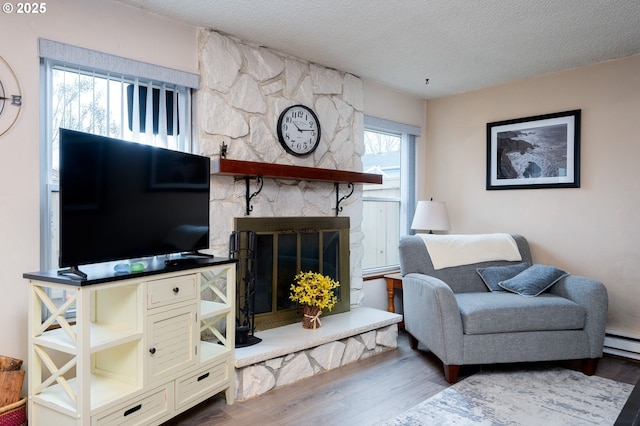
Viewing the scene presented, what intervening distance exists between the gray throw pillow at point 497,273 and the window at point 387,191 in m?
1.07

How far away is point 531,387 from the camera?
2768 millimetres

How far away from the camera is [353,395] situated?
8.67 ft

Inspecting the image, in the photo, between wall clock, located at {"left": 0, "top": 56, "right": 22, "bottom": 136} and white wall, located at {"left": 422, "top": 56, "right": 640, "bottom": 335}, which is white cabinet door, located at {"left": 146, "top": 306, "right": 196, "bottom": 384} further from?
white wall, located at {"left": 422, "top": 56, "right": 640, "bottom": 335}

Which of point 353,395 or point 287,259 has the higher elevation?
point 287,259

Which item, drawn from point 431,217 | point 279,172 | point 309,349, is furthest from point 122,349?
point 431,217

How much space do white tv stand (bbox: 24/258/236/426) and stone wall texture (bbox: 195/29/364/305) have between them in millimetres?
792

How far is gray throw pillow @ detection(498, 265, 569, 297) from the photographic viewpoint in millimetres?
3215

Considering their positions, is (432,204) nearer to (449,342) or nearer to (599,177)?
(599,177)

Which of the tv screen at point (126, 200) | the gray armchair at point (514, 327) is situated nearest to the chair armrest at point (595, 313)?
the gray armchair at point (514, 327)

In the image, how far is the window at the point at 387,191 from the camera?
166 inches

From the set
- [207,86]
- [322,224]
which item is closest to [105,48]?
[207,86]

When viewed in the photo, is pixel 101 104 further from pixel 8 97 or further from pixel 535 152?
pixel 535 152

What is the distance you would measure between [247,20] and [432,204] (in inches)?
94.9

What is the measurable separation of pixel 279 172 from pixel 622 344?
2.96m
